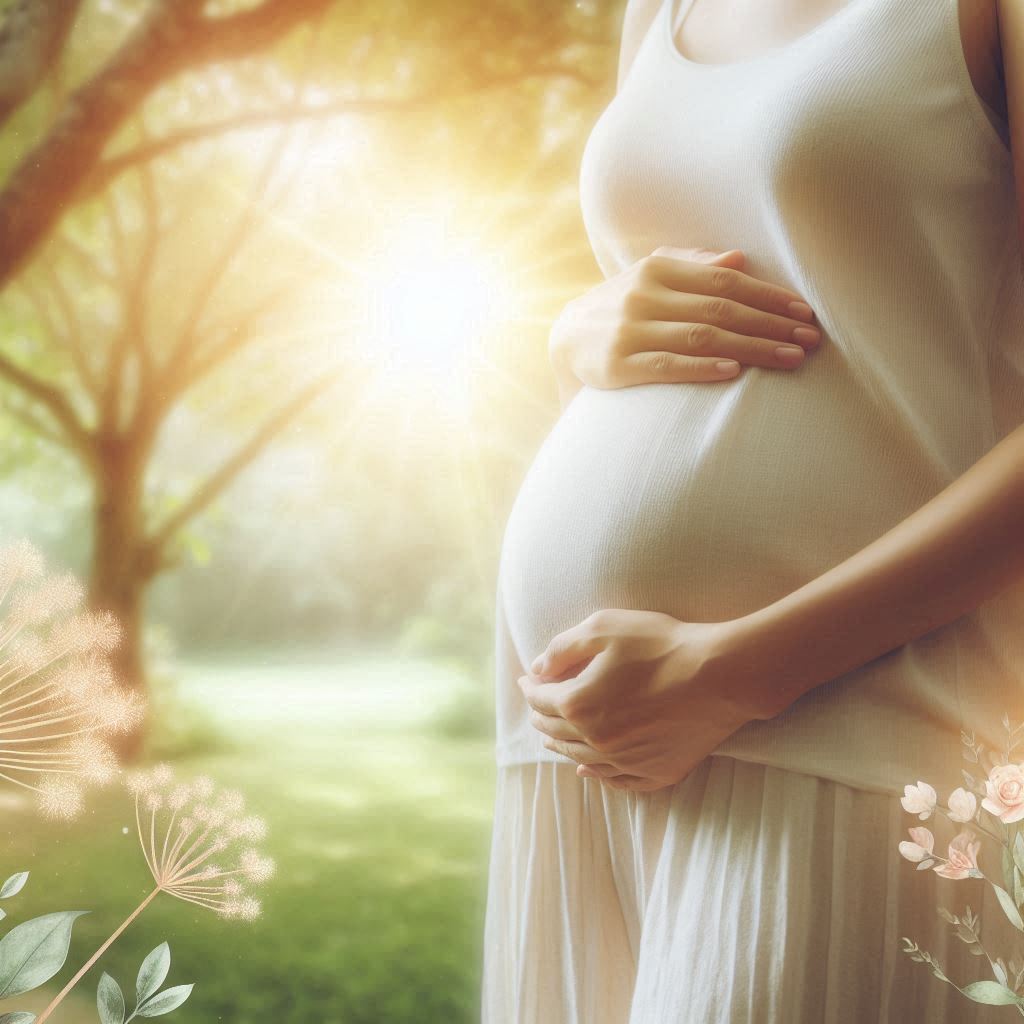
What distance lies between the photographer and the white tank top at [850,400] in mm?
498

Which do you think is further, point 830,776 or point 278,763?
point 278,763

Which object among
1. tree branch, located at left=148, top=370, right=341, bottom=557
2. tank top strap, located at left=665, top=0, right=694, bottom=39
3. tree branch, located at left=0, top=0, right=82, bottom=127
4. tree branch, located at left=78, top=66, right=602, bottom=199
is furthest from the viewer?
tree branch, located at left=148, top=370, right=341, bottom=557

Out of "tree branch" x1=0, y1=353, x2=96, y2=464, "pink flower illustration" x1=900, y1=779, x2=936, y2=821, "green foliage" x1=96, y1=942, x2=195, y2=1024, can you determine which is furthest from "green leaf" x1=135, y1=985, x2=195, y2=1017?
"tree branch" x1=0, y1=353, x2=96, y2=464

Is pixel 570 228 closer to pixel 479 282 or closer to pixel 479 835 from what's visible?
pixel 479 282

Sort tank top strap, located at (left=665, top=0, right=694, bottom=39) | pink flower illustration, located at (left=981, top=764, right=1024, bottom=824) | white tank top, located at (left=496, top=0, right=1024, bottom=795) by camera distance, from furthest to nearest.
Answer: tank top strap, located at (left=665, top=0, right=694, bottom=39) < white tank top, located at (left=496, top=0, right=1024, bottom=795) < pink flower illustration, located at (left=981, top=764, right=1024, bottom=824)

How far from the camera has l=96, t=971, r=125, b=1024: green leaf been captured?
1.39ft

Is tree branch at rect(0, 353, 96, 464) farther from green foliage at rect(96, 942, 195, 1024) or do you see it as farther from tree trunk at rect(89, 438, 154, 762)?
green foliage at rect(96, 942, 195, 1024)

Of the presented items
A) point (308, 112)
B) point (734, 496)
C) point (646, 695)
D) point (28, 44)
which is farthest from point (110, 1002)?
point (308, 112)

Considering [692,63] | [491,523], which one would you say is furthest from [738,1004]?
[491,523]

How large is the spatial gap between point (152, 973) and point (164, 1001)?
0.05 feet

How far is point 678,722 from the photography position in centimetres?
50

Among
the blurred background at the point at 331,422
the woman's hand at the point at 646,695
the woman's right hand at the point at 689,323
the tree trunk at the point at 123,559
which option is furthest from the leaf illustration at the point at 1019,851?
the tree trunk at the point at 123,559

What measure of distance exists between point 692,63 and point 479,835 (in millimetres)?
1434

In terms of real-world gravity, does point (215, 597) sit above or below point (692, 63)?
below
